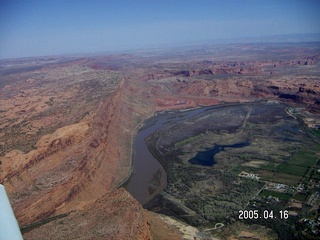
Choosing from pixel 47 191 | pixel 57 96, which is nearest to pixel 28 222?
pixel 47 191

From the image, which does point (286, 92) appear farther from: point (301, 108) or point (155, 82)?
point (155, 82)

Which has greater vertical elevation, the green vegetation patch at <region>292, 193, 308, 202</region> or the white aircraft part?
the white aircraft part

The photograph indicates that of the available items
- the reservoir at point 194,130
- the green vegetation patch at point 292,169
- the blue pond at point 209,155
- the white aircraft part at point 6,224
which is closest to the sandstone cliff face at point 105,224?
the reservoir at point 194,130

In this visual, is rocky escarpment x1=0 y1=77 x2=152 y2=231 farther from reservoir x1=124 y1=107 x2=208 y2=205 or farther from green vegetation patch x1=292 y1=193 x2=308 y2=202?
green vegetation patch x1=292 y1=193 x2=308 y2=202

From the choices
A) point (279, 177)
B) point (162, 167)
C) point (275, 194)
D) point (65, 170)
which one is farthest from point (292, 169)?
point (65, 170)

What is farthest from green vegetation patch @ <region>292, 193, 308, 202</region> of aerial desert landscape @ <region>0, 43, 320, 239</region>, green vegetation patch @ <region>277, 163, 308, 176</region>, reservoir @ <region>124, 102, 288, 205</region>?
reservoir @ <region>124, 102, 288, 205</region>
